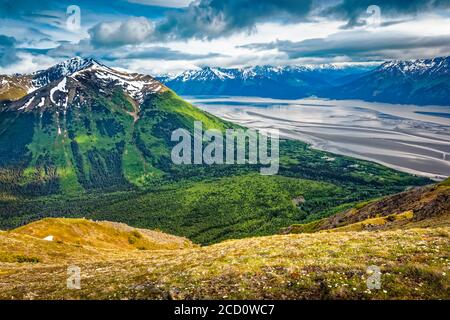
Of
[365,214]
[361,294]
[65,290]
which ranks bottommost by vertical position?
[365,214]

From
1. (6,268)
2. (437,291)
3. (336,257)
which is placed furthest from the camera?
(6,268)

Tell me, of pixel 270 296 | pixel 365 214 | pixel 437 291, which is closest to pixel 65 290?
pixel 270 296

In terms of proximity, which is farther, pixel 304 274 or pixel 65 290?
pixel 65 290

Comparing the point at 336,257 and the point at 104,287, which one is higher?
the point at 336,257
